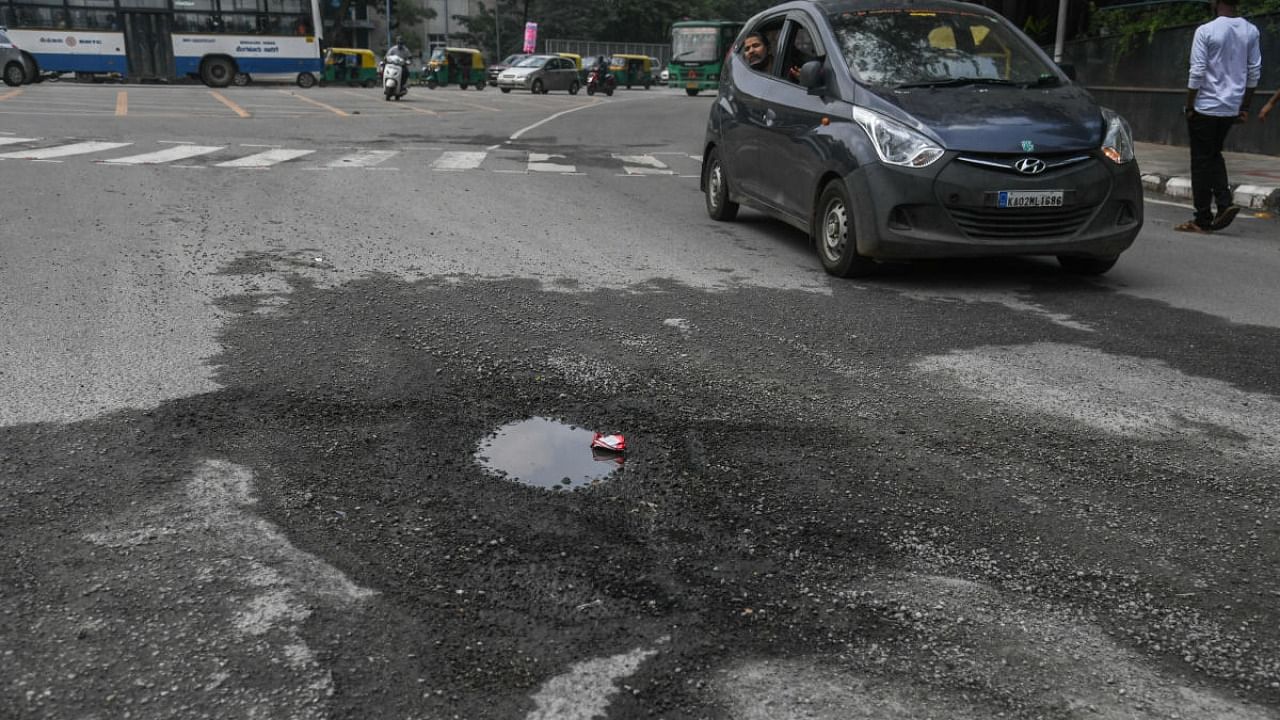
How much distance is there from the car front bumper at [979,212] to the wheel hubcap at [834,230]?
268 millimetres

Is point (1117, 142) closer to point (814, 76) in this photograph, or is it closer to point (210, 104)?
point (814, 76)

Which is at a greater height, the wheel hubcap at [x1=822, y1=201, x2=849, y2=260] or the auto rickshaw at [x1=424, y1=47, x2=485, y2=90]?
the wheel hubcap at [x1=822, y1=201, x2=849, y2=260]

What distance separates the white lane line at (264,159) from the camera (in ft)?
43.0

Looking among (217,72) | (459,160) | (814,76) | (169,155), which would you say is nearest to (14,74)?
(217,72)

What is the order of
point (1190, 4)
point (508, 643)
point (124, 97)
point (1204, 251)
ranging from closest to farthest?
point (508, 643) < point (1204, 251) < point (1190, 4) < point (124, 97)

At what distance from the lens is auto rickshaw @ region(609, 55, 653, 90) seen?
6028 centimetres

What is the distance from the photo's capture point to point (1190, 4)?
1848cm

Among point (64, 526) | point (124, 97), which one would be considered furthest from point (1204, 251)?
point (124, 97)

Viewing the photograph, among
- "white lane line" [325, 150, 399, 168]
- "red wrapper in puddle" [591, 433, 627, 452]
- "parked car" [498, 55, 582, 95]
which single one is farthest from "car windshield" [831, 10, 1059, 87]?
"parked car" [498, 55, 582, 95]

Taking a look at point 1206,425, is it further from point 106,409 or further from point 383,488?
point 106,409

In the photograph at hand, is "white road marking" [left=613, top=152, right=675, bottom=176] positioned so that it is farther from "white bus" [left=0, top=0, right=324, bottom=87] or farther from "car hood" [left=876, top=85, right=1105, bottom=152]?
"white bus" [left=0, top=0, right=324, bottom=87]

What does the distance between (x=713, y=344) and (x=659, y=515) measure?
7.04 ft

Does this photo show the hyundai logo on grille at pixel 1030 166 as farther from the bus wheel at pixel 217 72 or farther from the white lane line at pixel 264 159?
the bus wheel at pixel 217 72

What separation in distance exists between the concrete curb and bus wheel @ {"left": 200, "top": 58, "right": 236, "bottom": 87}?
3100 cm
